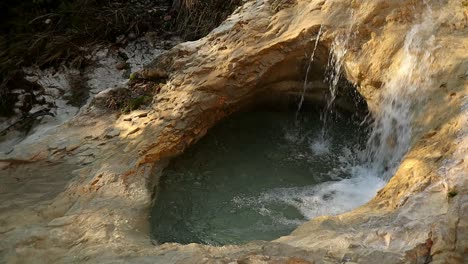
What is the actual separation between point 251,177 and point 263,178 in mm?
107

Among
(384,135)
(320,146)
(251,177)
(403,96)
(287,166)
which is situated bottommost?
(251,177)

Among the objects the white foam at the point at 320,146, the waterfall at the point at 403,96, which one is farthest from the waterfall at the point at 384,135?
the white foam at the point at 320,146

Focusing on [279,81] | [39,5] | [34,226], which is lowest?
[34,226]

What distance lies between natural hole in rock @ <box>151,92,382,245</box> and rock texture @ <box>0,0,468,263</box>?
197 millimetres

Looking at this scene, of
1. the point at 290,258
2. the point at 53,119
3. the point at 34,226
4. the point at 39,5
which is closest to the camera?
the point at 290,258

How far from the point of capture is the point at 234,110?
16.5 feet

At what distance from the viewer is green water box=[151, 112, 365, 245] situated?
3.73 meters

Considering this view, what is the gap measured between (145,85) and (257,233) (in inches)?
85.3

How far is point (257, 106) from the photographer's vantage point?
516 cm

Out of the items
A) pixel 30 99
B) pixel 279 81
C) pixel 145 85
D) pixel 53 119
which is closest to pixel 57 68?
pixel 30 99

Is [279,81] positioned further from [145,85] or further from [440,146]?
[440,146]

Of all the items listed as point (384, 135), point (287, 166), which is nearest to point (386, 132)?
point (384, 135)

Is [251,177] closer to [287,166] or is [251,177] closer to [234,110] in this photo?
[287,166]

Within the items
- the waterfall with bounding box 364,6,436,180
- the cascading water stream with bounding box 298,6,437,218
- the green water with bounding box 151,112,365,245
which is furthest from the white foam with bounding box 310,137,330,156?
the waterfall with bounding box 364,6,436,180
